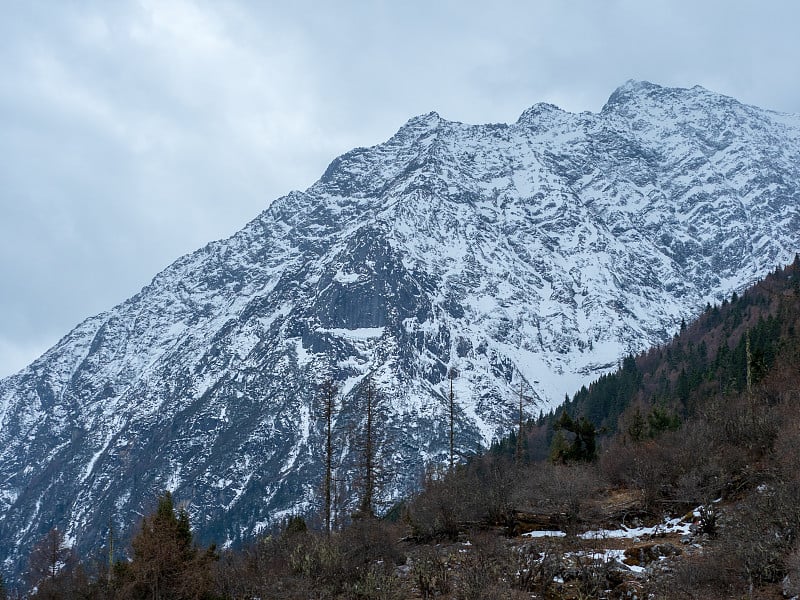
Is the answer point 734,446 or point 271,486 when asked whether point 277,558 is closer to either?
point 734,446

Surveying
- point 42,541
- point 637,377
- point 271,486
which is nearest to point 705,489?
point 42,541

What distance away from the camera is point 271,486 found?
646 feet

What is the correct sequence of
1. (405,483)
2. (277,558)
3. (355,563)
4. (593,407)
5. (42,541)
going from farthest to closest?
(405,483) → (593,407) → (42,541) → (277,558) → (355,563)

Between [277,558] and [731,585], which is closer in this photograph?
[731,585]

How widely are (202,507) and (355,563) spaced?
19482 centimetres

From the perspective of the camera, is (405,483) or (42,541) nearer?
(42,541)

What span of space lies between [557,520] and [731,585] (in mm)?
6172

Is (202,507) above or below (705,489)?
above

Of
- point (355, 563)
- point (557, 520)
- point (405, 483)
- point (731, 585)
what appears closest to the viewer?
point (731, 585)

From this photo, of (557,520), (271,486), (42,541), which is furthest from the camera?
(271,486)

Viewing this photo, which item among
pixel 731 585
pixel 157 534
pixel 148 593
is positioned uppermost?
pixel 157 534

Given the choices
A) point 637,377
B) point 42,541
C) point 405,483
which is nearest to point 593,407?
point 637,377

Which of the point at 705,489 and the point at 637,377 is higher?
the point at 637,377

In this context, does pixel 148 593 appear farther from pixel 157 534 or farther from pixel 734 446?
pixel 734 446
